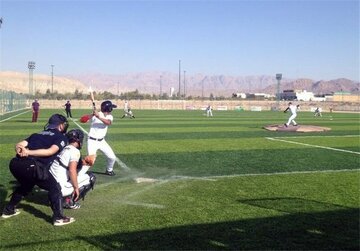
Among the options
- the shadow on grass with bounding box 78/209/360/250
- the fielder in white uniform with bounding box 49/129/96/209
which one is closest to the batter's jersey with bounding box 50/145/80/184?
the fielder in white uniform with bounding box 49/129/96/209

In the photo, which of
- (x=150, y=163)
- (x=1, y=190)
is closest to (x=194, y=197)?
(x=1, y=190)

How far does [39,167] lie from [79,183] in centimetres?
93

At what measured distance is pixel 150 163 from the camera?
1328 centimetres

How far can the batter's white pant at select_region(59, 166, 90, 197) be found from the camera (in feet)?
23.4

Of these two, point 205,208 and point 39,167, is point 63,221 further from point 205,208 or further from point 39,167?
point 205,208

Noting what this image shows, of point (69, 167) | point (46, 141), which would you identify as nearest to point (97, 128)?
point (46, 141)

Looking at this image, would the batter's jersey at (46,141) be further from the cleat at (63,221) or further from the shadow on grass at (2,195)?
the shadow on grass at (2,195)

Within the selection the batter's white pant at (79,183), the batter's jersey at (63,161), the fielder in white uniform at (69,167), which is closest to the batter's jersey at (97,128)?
the batter's white pant at (79,183)

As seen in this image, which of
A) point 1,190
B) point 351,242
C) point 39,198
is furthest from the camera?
point 1,190

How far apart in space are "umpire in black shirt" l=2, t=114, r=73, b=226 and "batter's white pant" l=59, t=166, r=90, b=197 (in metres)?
0.21

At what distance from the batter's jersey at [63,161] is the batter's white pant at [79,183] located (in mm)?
99

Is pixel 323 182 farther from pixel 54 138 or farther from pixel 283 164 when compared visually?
pixel 54 138

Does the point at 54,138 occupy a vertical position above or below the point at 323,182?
above

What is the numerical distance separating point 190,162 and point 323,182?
14.8ft
